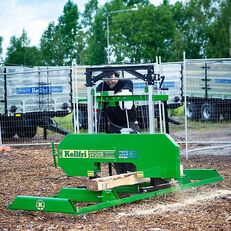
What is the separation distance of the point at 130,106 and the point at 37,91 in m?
12.2

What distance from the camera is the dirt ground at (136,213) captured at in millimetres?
8438

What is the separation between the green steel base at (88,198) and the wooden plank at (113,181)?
0.33 ft

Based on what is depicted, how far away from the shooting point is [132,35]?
7050 cm

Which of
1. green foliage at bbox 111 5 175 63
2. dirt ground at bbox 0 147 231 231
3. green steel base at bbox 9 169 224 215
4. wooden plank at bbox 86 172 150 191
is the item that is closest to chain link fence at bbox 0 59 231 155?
dirt ground at bbox 0 147 231 231

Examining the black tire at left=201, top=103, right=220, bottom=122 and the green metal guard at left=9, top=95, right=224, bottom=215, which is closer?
the green metal guard at left=9, top=95, right=224, bottom=215

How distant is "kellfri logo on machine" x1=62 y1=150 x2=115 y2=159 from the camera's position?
9867mm

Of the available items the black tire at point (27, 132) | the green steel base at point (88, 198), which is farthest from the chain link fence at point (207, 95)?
the green steel base at point (88, 198)

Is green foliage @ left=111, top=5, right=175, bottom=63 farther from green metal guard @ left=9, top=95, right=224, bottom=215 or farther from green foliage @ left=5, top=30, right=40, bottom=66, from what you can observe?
green metal guard @ left=9, top=95, right=224, bottom=215

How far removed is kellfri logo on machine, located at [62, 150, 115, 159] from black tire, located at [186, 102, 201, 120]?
13465 millimetres

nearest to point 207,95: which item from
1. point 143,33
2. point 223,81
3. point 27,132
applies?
point 223,81

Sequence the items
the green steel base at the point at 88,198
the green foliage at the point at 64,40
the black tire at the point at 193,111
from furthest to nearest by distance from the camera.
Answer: the green foliage at the point at 64,40 → the black tire at the point at 193,111 → the green steel base at the point at 88,198

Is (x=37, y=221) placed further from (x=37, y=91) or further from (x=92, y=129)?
(x=37, y=91)

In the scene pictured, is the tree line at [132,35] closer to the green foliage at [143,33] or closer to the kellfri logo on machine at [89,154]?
the green foliage at [143,33]

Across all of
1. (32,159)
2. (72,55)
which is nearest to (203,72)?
(32,159)
